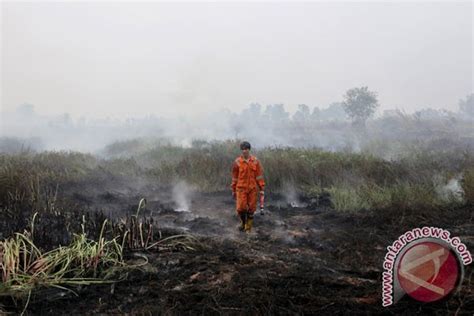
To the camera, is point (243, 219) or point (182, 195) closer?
point (243, 219)

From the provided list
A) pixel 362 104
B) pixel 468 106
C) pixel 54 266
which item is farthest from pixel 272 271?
pixel 468 106

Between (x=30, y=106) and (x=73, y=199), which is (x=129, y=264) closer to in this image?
(x=73, y=199)

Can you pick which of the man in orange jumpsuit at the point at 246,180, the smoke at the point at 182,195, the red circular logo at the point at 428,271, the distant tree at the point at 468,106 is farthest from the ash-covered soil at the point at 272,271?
the distant tree at the point at 468,106

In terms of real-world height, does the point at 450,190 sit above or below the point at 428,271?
below

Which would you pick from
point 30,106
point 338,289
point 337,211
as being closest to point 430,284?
point 338,289

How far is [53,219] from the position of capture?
588cm

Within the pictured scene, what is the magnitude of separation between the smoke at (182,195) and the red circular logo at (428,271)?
5845 millimetres

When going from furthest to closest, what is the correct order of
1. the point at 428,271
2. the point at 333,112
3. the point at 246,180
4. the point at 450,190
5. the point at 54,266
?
the point at 333,112 → the point at 450,190 → the point at 246,180 → the point at 54,266 → the point at 428,271

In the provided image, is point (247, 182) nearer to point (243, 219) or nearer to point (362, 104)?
point (243, 219)

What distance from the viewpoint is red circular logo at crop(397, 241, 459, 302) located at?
9.10 feet

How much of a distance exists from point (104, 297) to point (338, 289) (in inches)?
97.2

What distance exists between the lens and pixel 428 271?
2.96 m

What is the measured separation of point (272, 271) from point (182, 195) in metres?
6.05

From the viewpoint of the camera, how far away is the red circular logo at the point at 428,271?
277cm
